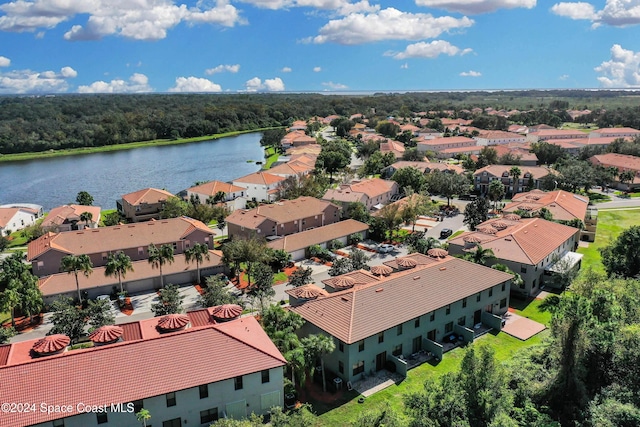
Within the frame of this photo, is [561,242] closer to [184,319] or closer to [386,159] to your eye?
[184,319]

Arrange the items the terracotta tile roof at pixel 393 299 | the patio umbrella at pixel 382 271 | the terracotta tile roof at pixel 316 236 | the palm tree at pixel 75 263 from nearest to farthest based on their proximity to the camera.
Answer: the terracotta tile roof at pixel 393 299 → the patio umbrella at pixel 382 271 → the palm tree at pixel 75 263 → the terracotta tile roof at pixel 316 236

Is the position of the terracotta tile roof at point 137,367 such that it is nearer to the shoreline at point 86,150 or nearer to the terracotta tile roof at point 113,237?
the terracotta tile roof at point 113,237

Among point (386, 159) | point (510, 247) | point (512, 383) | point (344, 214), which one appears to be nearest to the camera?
point (512, 383)

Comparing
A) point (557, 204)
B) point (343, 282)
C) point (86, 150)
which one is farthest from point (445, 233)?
point (86, 150)

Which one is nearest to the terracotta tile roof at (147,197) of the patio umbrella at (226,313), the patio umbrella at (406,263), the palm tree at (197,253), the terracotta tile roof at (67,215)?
the terracotta tile roof at (67,215)

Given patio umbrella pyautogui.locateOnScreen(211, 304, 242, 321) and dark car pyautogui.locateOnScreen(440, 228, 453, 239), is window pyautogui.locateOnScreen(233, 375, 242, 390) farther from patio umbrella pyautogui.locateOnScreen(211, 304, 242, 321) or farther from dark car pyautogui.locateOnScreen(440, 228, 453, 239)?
dark car pyautogui.locateOnScreen(440, 228, 453, 239)

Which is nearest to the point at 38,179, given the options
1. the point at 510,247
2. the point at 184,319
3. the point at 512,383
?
the point at 184,319

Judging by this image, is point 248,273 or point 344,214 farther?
point 344,214
